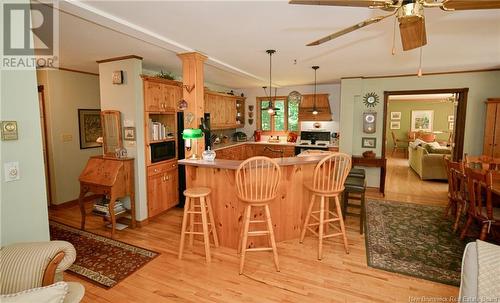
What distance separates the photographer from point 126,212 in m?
3.85

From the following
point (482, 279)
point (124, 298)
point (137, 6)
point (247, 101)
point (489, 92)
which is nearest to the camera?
point (482, 279)

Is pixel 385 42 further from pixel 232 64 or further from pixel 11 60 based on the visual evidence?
pixel 11 60

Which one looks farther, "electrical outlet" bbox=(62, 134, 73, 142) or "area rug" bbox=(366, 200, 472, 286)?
"electrical outlet" bbox=(62, 134, 73, 142)

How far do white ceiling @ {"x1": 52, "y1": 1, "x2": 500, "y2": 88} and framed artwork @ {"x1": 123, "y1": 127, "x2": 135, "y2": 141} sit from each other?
1.03m

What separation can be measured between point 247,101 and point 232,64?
3.37 meters

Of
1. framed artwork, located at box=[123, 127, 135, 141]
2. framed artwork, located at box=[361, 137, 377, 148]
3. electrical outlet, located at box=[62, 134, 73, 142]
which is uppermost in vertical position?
framed artwork, located at box=[123, 127, 135, 141]

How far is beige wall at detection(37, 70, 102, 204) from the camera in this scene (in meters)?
4.34

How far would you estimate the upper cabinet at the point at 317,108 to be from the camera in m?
6.61

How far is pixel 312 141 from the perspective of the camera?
264 inches

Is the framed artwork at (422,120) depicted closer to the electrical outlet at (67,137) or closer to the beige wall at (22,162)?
the electrical outlet at (67,137)

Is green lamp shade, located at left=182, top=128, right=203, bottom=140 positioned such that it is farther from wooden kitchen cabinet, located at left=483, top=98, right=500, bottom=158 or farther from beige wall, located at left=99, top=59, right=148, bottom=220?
wooden kitchen cabinet, located at left=483, top=98, right=500, bottom=158

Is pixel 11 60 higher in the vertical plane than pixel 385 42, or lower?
lower

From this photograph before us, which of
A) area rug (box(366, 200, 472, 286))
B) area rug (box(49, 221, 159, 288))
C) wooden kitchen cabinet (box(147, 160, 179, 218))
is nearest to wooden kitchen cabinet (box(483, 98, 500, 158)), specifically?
area rug (box(366, 200, 472, 286))

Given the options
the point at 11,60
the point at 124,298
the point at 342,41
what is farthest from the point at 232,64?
the point at 124,298
